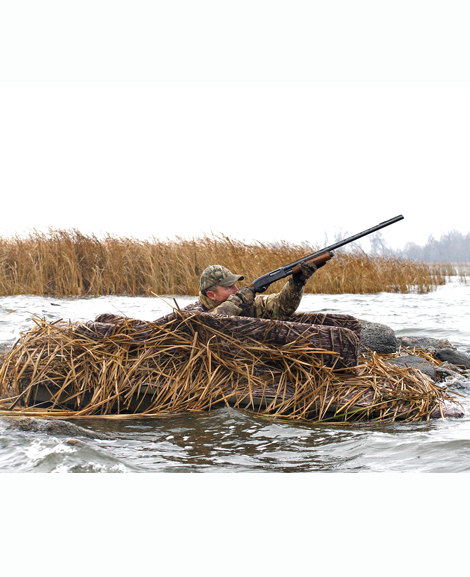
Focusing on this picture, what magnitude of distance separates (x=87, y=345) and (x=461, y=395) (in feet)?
12.1

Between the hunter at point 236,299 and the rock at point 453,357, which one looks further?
the rock at point 453,357

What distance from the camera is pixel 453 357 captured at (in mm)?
7355

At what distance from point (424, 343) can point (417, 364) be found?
2168 mm

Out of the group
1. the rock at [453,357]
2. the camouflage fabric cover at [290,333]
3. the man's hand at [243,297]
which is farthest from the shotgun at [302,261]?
the rock at [453,357]

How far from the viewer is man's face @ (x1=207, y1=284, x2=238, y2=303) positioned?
5.38 meters

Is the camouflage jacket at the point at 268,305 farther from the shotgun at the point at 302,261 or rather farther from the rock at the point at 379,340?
the rock at the point at 379,340

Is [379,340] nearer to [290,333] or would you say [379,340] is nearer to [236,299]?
[236,299]

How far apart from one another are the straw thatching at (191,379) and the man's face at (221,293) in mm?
697

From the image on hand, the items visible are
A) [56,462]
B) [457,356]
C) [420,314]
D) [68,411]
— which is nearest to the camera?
[56,462]

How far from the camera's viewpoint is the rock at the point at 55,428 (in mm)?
3768

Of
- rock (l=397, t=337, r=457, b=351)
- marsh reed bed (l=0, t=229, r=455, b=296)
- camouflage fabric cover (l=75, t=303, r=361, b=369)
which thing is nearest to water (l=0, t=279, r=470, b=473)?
camouflage fabric cover (l=75, t=303, r=361, b=369)

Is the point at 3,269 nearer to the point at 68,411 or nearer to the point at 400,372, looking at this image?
the point at 68,411

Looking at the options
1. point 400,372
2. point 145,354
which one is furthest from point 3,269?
point 400,372

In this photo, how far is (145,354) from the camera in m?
4.74
